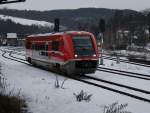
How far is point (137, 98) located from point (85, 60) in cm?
826

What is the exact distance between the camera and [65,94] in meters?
14.5

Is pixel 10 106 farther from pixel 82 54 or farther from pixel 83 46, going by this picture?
pixel 83 46

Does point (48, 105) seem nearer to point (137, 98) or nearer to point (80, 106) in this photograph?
point (80, 106)

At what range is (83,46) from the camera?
22.6m

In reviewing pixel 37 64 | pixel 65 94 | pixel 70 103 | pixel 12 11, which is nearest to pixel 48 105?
pixel 70 103

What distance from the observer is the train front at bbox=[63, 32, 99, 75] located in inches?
874

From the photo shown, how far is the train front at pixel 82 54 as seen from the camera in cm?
2220

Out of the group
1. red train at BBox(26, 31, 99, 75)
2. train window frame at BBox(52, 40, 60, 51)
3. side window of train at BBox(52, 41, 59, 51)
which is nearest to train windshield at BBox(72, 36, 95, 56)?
red train at BBox(26, 31, 99, 75)

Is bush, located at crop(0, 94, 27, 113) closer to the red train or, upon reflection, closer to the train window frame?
the red train

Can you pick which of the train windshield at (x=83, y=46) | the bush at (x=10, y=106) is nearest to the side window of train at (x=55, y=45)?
the train windshield at (x=83, y=46)

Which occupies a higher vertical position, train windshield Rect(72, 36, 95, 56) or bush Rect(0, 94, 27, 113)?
train windshield Rect(72, 36, 95, 56)

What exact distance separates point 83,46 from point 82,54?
55cm

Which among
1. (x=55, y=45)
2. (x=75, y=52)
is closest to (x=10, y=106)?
(x=75, y=52)

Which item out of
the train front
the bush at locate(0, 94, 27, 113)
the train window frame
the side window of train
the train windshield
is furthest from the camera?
the side window of train
